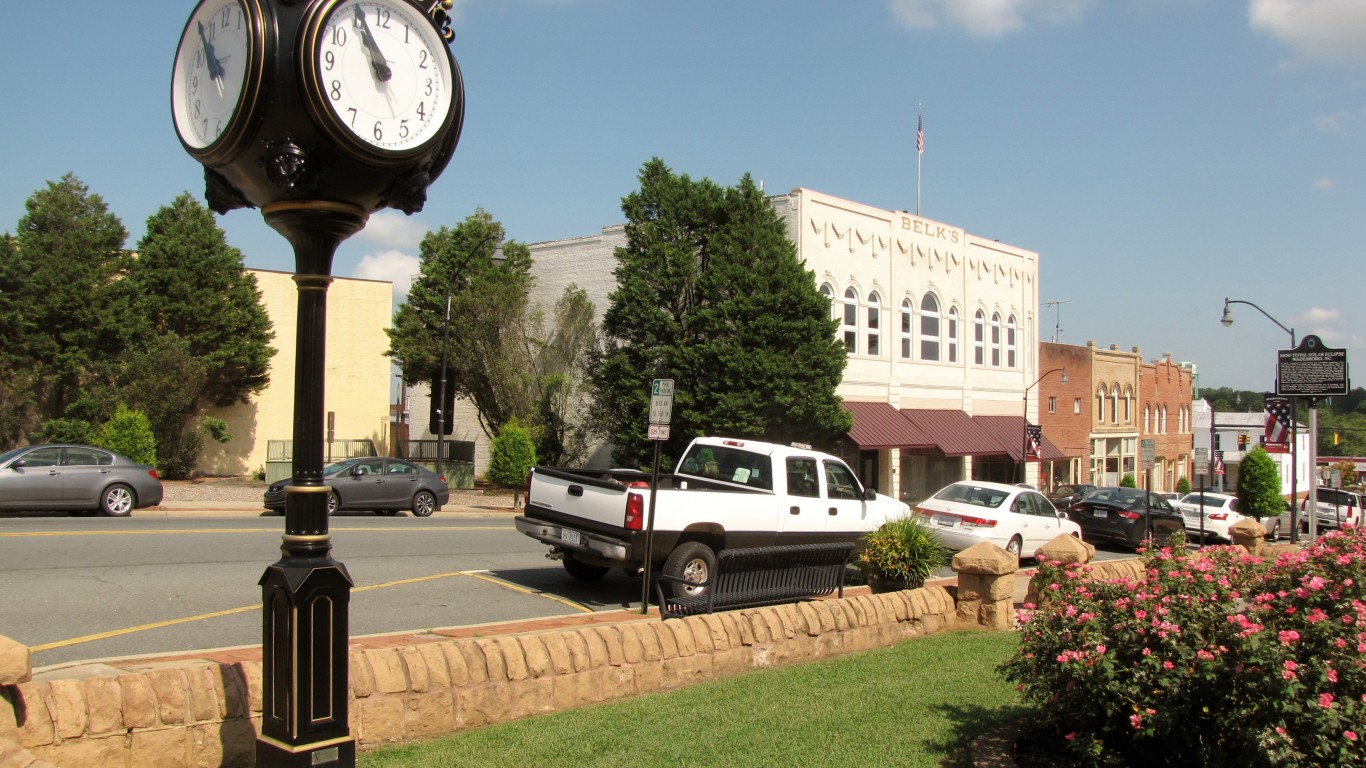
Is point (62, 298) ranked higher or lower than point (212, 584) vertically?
higher

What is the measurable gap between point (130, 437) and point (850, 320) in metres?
22.4

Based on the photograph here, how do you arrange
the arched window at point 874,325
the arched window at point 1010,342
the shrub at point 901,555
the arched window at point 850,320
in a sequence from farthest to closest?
the arched window at point 1010,342, the arched window at point 874,325, the arched window at point 850,320, the shrub at point 901,555

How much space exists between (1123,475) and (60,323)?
45.9 meters

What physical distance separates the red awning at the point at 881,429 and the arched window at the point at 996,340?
839 centimetres

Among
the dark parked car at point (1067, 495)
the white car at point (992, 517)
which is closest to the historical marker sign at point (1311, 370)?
the dark parked car at point (1067, 495)

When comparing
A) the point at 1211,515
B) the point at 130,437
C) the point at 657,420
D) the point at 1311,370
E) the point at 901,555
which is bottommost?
the point at 1211,515

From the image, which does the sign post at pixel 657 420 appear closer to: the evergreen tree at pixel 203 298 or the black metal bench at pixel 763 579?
the black metal bench at pixel 763 579

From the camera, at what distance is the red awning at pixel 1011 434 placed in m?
41.7

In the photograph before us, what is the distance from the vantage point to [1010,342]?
45312mm

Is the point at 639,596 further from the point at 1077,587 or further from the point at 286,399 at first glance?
the point at 286,399

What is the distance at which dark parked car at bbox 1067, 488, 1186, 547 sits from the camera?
86.3 feet

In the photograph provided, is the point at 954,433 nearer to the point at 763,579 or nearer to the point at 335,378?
the point at 335,378

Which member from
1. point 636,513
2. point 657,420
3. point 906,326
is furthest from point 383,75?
point 906,326

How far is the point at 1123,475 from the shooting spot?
2077 inches
